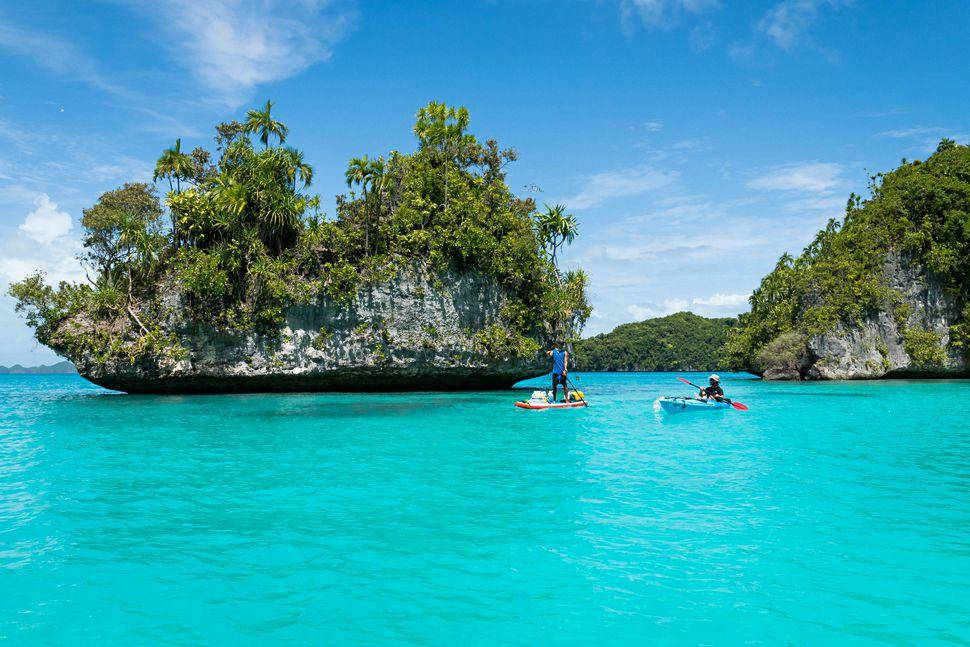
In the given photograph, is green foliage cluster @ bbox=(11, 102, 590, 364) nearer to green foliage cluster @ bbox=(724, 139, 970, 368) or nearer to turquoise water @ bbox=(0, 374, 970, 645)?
turquoise water @ bbox=(0, 374, 970, 645)

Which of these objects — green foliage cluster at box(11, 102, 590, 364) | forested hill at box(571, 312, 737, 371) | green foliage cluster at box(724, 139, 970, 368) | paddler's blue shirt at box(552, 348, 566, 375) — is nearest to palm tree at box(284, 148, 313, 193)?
green foliage cluster at box(11, 102, 590, 364)

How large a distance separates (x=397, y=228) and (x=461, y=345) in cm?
832

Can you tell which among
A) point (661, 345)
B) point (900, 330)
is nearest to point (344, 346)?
point (900, 330)

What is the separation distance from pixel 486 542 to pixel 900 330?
2353 inches

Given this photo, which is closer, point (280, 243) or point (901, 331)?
A: point (280, 243)

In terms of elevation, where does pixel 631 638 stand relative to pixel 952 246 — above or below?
below

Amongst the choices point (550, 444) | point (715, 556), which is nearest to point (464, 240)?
point (550, 444)

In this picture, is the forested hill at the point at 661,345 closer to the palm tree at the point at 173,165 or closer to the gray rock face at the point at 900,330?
the gray rock face at the point at 900,330

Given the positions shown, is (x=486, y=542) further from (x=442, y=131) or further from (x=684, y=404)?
(x=442, y=131)

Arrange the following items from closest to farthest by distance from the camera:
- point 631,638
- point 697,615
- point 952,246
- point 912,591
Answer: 1. point 631,638
2. point 697,615
3. point 912,591
4. point 952,246

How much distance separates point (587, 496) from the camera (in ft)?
31.7

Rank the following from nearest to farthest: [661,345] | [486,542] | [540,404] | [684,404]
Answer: [486,542] < [684,404] < [540,404] < [661,345]

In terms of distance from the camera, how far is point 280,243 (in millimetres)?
37438

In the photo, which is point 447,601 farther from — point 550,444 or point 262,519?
point 550,444
